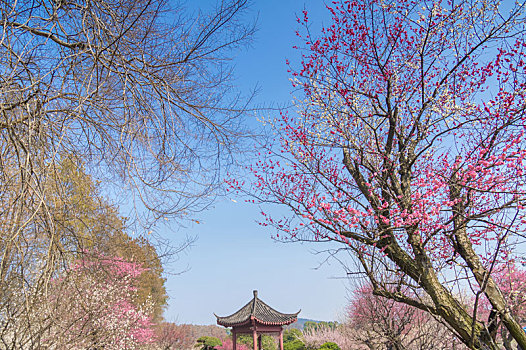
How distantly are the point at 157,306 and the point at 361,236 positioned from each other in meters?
18.0

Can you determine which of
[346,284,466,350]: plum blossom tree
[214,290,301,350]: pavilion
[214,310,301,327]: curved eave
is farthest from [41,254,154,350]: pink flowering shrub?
[214,290,301,350]: pavilion

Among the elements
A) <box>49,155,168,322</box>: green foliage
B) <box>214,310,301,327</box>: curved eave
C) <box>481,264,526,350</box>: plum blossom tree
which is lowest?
<box>481,264,526,350</box>: plum blossom tree

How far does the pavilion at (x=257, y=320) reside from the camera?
14227mm

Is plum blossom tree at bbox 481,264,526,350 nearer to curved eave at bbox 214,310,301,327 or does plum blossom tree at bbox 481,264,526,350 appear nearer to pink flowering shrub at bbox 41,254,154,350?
pink flowering shrub at bbox 41,254,154,350

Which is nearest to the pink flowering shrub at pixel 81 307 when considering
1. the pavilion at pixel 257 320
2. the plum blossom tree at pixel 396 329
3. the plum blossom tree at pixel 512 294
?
the plum blossom tree at pixel 512 294

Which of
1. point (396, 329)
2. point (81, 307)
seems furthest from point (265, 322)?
point (81, 307)

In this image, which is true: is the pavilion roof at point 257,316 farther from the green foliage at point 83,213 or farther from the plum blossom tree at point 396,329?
the green foliage at point 83,213

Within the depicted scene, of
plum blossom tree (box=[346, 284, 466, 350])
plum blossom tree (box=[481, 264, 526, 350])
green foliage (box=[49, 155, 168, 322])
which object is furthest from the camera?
plum blossom tree (box=[346, 284, 466, 350])

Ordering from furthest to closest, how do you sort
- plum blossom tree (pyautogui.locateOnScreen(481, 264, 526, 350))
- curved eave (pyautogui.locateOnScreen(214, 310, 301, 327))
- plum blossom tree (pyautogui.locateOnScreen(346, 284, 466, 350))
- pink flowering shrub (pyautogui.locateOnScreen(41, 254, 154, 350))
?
1. curved eave (pyautogui.locateOnScreen(214, 310, 301, 327))
2. plum blossom tree (pyautogui.locateOnScreen(346, 284, 466, 350))
3. pink flowering shrub (pyautogui.locateOnScreen(41, 254, 154, 350))
4. plum blossom tree (pyautogui.locateOnScreen(481, 264, 526, 350))

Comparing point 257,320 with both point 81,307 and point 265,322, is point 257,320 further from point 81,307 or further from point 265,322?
point 81,307

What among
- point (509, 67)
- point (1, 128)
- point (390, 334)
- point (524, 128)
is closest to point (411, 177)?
point (524, 128)

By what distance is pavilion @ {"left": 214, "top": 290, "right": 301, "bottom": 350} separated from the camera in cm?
1423

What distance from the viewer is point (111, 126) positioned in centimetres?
284

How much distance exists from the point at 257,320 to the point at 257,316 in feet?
0.69
